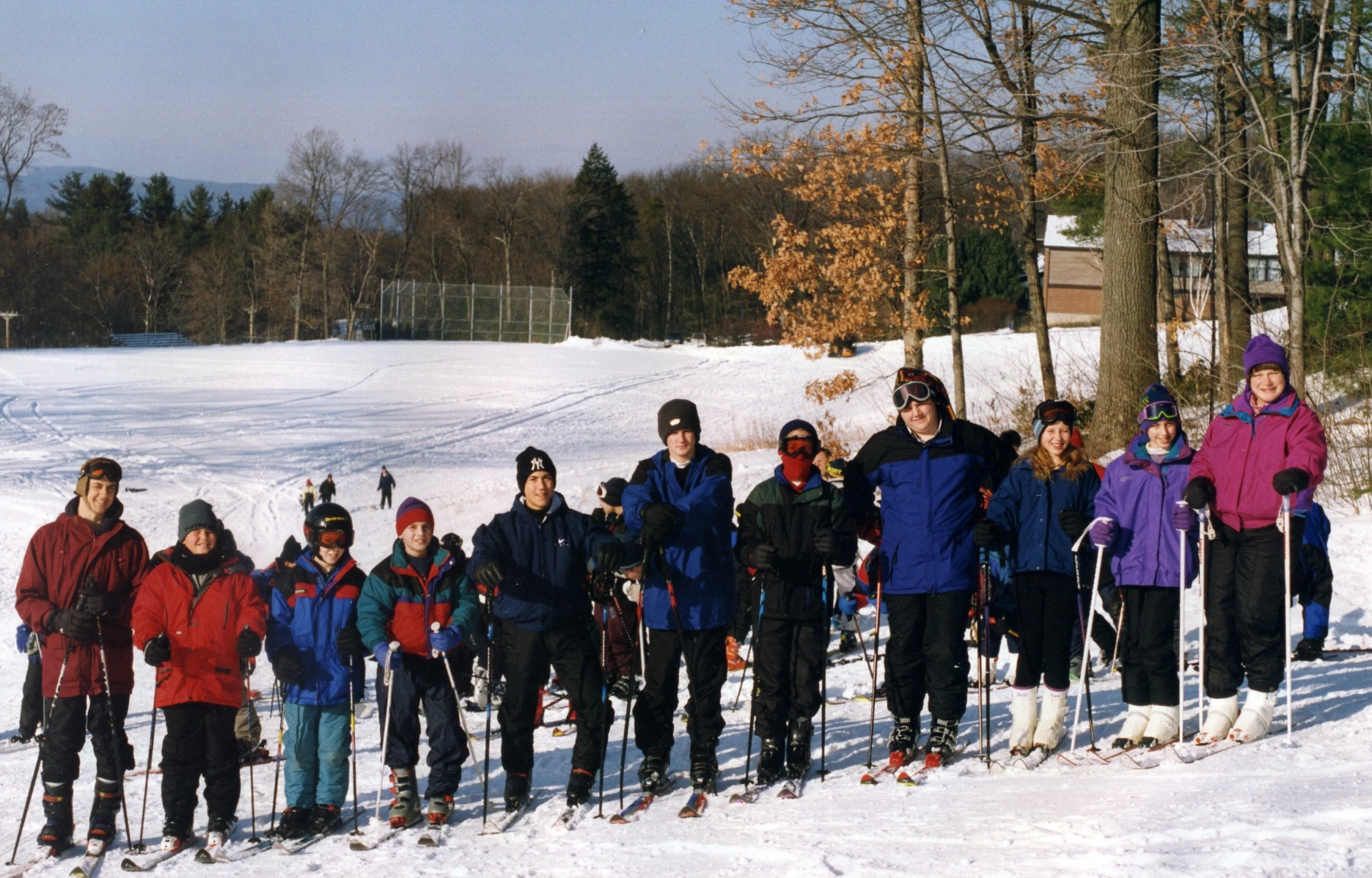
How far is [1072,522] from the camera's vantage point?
5594 mm

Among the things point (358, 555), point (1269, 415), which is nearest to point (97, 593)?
point (1269, 415)

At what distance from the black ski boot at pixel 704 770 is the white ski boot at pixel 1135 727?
1897mm

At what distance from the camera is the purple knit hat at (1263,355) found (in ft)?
18.4

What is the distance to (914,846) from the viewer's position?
4508 millimetres

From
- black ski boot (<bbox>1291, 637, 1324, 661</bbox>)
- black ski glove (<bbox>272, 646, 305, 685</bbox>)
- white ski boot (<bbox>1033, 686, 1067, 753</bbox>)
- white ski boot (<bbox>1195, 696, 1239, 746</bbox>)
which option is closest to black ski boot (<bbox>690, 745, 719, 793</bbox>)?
white ski boot (<bbox>1033, 686, 1067, 753</bbox>)

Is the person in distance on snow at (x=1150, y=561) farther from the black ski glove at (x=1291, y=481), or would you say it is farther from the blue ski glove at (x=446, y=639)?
the blue ski glove at (x=446, y=639)

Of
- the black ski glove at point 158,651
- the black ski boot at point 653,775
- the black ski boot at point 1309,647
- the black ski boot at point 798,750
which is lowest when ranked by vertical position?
the black ski boot at point 653,775

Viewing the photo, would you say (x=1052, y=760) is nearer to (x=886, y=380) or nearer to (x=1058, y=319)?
(x=886, y=380)

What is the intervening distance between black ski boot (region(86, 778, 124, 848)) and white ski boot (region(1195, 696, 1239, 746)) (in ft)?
16.3

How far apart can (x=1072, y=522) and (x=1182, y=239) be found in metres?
16.0

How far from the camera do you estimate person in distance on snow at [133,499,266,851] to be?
5.44m

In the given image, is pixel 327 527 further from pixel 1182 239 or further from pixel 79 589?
pixel 1182 239

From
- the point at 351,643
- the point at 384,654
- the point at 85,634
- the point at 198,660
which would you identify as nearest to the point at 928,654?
the point at 384,654

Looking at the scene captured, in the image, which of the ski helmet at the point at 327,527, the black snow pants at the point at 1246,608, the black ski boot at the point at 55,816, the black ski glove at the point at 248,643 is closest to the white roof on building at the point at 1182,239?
the black snow pants at the point at 1246,608
